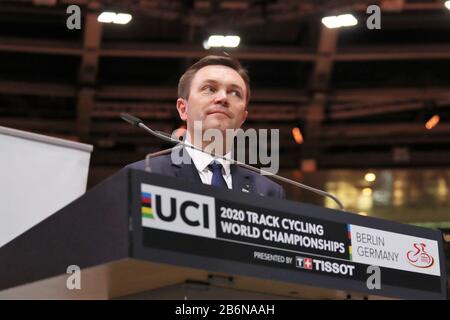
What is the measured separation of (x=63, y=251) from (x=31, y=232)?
220mm

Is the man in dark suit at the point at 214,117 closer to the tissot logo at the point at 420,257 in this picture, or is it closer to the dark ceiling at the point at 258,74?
the tissot logo at the point at 420,257

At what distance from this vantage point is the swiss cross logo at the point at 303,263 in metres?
2.60

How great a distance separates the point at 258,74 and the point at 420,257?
11040 mm

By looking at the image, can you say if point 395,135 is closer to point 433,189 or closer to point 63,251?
point 433,189

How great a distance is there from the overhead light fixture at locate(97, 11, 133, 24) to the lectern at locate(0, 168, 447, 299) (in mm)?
8193

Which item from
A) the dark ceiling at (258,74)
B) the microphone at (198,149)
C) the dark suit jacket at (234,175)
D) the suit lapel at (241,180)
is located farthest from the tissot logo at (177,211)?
the dark ceiling at (258,74)

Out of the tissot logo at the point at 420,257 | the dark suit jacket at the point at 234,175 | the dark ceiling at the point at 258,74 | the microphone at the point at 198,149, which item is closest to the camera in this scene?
the tissot logo at the point at 420,257

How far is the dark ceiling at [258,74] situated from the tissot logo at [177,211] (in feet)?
29.3

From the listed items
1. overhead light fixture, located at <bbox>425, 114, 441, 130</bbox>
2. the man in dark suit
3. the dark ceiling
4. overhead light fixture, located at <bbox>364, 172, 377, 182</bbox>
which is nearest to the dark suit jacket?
the man in dark suit

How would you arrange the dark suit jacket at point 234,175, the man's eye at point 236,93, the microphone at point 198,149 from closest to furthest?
1. the microphone at point 198,149
2. the dark suit jacket at point 234,175
3. the man's eye at point 236,93

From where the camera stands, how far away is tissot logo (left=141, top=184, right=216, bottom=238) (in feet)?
7.82

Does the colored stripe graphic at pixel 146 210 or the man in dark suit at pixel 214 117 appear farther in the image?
the man in dark suit at pixel 214 117

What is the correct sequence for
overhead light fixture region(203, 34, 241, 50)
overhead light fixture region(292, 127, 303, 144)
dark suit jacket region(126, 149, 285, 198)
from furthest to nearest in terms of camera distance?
overhead light fixture region(292, 127, 303, 144), overhead light fixture region(203, 34, 241, 50), dark suit jacket region(126, 149, 285, 198)

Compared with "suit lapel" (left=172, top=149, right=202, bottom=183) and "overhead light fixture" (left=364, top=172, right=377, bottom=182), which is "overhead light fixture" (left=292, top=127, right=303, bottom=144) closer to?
"overhead light fixture" (left=364, top=172, right=377, bottom=182)
